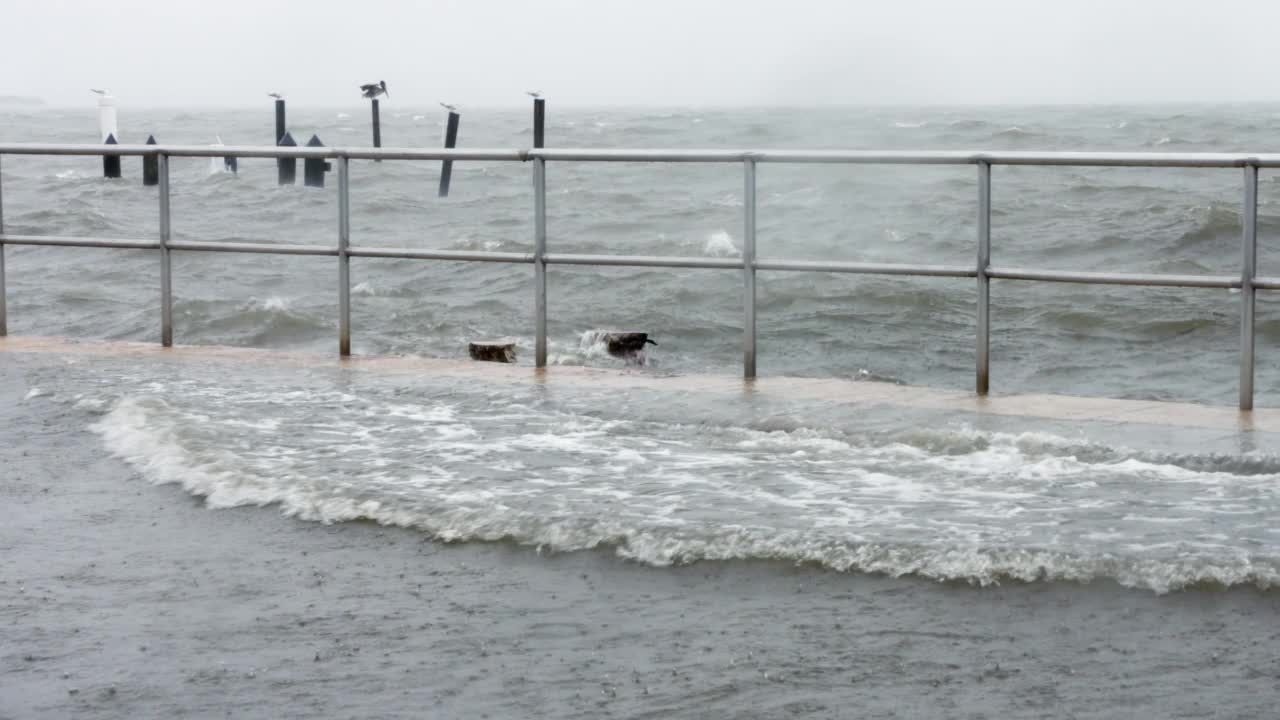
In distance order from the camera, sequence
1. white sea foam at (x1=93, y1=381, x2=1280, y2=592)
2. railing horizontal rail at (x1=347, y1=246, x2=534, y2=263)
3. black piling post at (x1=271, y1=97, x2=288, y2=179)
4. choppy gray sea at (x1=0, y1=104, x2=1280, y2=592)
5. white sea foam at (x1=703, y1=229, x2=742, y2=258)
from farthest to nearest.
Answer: black piling post at (x1=271, y1=97, x2=288, y2=179) < white sea foam at (x1=703, y1=229, x2=742, y2=258) < railing horizontal rail at (x1=347, y1=246, x2=534, y2=263) < choppy gray sea at (x1=0, y1=104, x2=1280, y2=592) < white sea foam at (x1=93, y1=381, x2=1280, y2=592)

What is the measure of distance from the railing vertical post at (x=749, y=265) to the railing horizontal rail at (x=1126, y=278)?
3.22 feet

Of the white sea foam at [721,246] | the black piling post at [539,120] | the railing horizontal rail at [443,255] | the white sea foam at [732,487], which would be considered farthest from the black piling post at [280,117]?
the white sea foam at [732,487]

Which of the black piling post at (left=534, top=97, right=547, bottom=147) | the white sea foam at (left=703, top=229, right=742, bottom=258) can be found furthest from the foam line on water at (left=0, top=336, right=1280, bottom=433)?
the black piling post at (left=534, top=97, right=547, bottom=147)

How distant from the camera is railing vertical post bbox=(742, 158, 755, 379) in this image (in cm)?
689

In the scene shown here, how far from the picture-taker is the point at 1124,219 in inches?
1086

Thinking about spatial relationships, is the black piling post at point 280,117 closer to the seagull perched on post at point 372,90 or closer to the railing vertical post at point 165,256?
the seagull perched on post at point 372,90

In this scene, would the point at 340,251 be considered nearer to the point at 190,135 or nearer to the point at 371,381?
the point at 371,381

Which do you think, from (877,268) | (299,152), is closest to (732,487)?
(877,268)

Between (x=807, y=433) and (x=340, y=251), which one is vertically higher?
(x=340, y=251)

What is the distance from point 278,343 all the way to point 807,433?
1222 centimetres

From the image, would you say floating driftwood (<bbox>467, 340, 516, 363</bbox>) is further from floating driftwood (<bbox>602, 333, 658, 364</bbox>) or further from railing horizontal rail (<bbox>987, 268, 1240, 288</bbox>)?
railing horizontal rail (<bbox>987, 268, 1240, 288</bbox>)

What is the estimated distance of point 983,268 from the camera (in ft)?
21.4

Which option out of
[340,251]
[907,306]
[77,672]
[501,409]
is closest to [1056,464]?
[501,409]

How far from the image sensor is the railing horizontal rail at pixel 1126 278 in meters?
6.04
